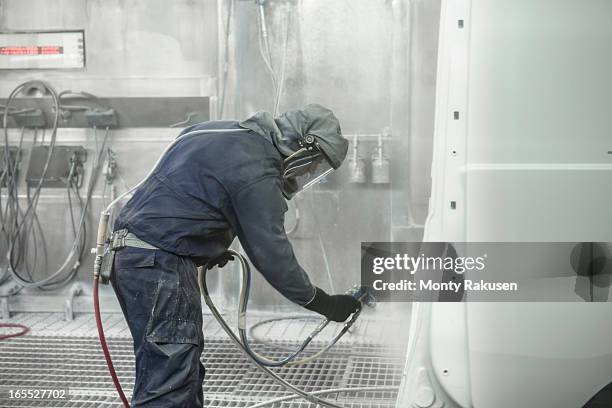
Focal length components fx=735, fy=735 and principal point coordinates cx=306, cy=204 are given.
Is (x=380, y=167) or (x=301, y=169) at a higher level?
(x=301, y=169)

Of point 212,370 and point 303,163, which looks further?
point 212,370

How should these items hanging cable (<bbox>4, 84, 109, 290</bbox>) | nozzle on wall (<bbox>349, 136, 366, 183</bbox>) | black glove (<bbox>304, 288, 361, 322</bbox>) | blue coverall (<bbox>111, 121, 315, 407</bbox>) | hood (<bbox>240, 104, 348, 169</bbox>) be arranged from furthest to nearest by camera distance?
hanging cable (<bbox>4, 84, 109, 290</bbox>) < nozzle on wall (<bbox>349, 136, 366, 183</bbox>) < black glove (<bbox>304, 288, 361, 322</bbox>) < hood (<bbox>240, 104, 348, 169</bbox>) < blue coverall (<bbox>111, 121, 315, 407</bbox>)

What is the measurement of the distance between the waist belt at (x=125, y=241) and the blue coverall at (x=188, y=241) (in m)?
0.02

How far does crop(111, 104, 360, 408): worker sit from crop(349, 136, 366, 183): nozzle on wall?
2.13 meters

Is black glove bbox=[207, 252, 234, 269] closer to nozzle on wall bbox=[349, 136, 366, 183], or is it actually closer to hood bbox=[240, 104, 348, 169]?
hood bbox=[240, 104, 348, 169]

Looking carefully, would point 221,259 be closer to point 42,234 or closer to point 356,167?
point 356,167

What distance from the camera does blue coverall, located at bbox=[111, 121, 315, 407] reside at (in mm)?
2549

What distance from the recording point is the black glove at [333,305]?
2787 millimetres

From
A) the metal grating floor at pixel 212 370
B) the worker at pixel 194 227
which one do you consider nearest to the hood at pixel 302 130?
the worker at pixel 194 227

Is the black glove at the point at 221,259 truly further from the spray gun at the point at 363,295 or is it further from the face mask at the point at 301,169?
the spray gun at the point at 363,295

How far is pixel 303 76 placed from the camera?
16.2ft

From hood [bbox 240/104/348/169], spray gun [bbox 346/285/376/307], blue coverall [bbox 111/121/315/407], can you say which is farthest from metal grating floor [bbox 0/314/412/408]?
hood [bbox 240/104/348/169]

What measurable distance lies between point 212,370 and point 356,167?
1.64m

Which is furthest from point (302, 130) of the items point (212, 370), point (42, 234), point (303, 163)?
point (42, 234)
